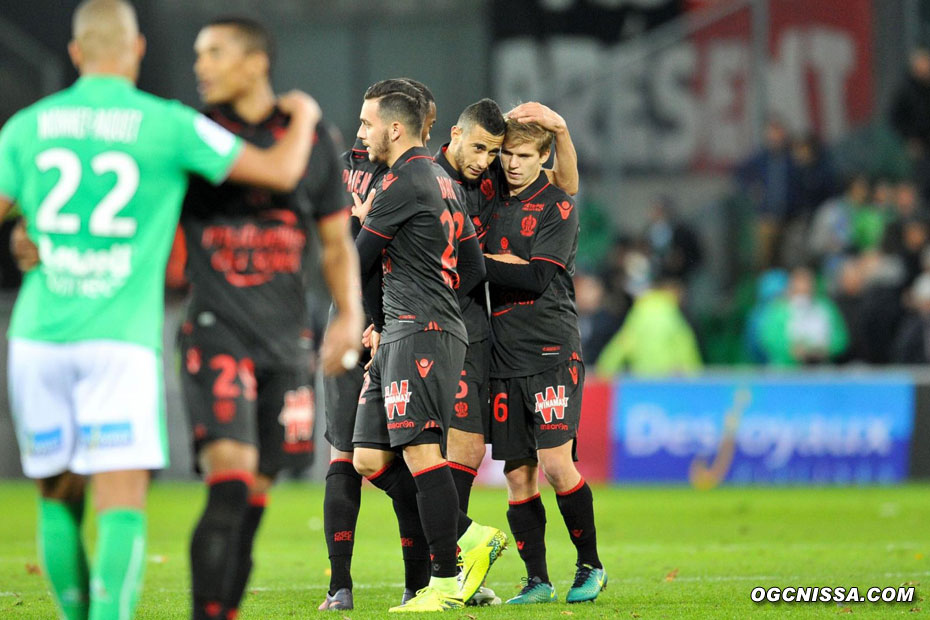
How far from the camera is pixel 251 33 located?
16.6 feet

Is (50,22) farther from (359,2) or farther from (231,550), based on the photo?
(231,550)

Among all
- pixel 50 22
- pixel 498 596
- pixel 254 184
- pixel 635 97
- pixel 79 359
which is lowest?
pixel 498 596

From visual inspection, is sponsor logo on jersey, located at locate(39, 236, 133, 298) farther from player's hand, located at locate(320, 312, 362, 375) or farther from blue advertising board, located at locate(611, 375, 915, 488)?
blue advertising board, located at locate(611, 375, 915, 488)

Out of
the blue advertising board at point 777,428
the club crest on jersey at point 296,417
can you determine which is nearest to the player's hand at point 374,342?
the club crest on jersey at point 296,417

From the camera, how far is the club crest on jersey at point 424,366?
252 inches

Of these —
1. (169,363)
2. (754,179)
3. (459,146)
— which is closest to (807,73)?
(754,179)

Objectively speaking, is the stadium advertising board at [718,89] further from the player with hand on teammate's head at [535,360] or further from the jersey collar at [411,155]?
the jersey collar at [411,155]

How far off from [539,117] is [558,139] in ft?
0.71

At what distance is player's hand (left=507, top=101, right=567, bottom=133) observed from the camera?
7.04m

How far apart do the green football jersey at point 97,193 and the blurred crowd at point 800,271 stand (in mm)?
12718

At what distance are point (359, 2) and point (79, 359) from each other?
17.9m

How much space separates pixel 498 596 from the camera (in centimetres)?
742

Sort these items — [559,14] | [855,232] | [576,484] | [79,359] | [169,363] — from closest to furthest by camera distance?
[79,359] → [576,484] → [169,363] → [855,232] → [559,14]
